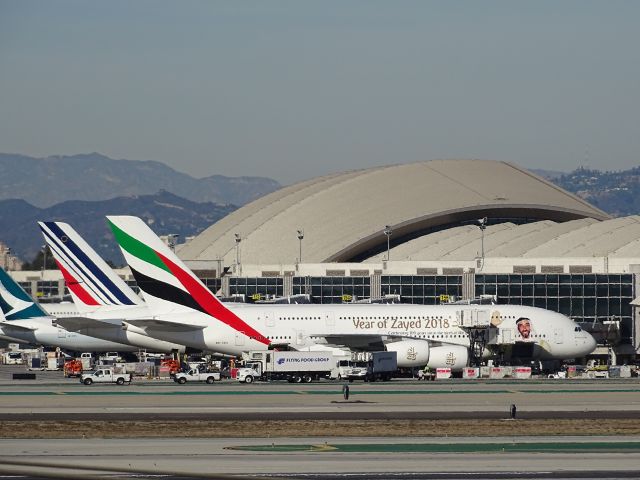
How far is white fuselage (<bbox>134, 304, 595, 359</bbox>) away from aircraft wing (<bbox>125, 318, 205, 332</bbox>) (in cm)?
16

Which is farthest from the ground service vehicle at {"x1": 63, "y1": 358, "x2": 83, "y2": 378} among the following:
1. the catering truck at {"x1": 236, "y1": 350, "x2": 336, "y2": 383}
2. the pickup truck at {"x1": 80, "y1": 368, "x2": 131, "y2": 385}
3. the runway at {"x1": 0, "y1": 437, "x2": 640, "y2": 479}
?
the runway at {"x1": 0, "y1": 437, "x2": 640, "y2": 479}

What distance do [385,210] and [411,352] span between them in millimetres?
72207

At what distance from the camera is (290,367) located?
88312mm

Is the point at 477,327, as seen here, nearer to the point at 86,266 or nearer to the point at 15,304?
the point at 86,266

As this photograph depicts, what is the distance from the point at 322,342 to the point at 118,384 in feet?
45.7

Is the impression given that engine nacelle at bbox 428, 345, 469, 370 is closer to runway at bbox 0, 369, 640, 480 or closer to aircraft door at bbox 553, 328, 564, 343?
aircraft door at bbox 553, 328, 564, 343

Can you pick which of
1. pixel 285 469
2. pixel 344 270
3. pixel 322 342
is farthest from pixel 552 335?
pixel 285 469

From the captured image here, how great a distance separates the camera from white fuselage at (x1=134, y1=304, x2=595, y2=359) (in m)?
91.8

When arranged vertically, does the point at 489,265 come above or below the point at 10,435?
above

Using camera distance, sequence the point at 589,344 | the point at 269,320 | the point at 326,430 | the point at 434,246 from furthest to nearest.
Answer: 1. the point at 434,246
2. the point at 589,344
3. the point at 269,320
4. the point at 326,430

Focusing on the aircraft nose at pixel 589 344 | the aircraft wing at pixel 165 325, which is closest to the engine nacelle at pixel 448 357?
the aircraft nose at pixel 589 344

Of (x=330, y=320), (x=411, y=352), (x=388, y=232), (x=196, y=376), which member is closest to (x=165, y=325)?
(x=196, y=376)

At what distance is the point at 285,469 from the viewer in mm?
43344

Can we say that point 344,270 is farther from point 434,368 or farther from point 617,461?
point 617,461
